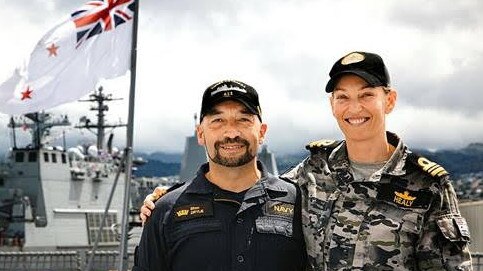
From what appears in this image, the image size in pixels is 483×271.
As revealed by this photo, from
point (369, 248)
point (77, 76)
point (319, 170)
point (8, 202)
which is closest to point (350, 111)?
point (319, 170)

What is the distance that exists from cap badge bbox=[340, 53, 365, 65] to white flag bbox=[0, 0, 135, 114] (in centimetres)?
673

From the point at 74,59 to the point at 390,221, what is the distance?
7471 mm

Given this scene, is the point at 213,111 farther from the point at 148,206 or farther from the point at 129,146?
the point at 129,146

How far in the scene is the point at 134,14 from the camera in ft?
35.2

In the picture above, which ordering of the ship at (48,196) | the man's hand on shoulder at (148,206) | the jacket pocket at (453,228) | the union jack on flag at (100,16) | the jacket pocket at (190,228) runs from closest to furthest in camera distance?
1. the jacket pocket at (453,228)
2. the jacket pocket at (190,228)
3. the man's hand on shoulder at (148,206)
4. the union jack on flag at (100,16)
5. the ship at (48,196)

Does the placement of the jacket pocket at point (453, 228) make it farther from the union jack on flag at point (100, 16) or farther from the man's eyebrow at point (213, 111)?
the union jack on flag at point (100, 16)

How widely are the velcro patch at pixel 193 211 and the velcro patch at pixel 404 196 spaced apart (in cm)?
80

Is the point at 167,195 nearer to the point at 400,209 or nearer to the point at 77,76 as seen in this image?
the point at 400,209

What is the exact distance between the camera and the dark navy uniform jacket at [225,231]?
9.78 feet

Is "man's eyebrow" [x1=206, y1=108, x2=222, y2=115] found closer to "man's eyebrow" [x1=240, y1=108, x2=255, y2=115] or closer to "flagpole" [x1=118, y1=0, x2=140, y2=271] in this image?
"man's eyebrow" [x1=240, y1=108, x2=255, y2=115]

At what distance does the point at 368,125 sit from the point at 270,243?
0.71 m

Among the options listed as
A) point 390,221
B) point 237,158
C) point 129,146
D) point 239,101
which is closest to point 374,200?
point 390,221

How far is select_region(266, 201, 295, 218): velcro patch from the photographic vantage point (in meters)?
3.04

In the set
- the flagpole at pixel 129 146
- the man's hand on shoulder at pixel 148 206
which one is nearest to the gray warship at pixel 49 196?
the flagpole at pixel 129 146
